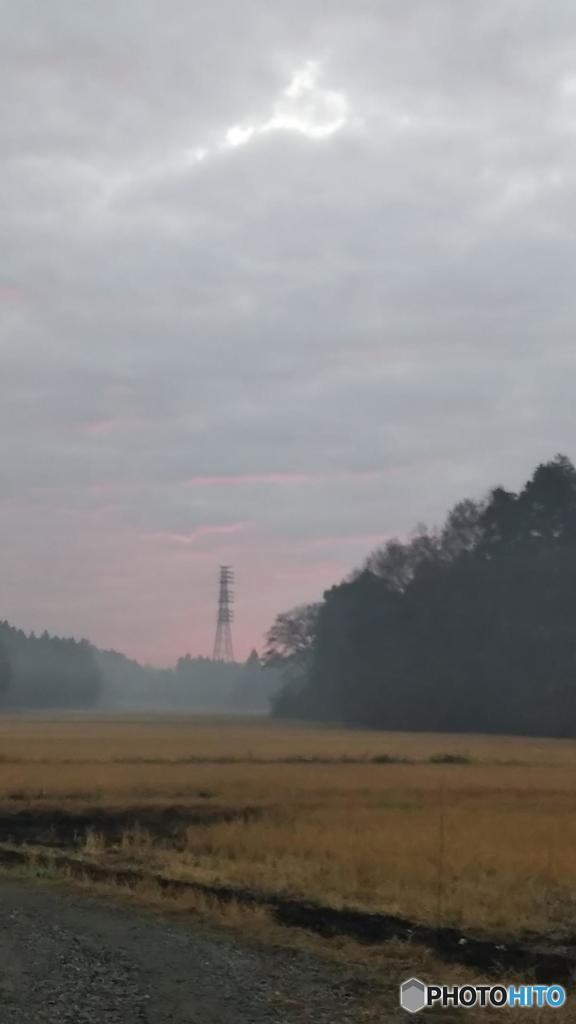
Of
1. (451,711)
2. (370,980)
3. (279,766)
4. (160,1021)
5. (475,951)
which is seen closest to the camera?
(160,1021)

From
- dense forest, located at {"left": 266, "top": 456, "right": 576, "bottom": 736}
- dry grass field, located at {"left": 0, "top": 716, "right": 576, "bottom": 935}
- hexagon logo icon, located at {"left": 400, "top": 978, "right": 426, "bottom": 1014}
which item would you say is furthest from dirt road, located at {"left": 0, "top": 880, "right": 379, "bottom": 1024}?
dense forest, located at {"left": 266, "top": 456, "right": 576, "bottom": 736}

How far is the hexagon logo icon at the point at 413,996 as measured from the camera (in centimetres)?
940

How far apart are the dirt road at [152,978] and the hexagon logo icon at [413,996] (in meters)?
0.37

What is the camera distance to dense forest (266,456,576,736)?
285 ft

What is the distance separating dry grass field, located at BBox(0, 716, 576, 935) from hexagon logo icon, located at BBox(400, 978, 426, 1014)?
330 centimetres

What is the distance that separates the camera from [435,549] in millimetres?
116250

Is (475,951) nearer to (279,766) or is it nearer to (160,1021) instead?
(160,1021)

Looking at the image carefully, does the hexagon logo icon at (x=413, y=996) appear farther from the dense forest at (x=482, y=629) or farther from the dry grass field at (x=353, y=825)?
the dense forest at (x=482, y=629)

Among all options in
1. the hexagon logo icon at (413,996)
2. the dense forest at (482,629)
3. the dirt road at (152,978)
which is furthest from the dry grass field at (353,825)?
the dense forest at (482,629)

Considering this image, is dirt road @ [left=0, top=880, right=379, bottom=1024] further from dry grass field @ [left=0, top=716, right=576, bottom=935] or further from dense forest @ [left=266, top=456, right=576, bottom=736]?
dense forest @ [left=266, top=456, right=576, bottom=736]

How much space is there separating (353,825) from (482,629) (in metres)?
71.9

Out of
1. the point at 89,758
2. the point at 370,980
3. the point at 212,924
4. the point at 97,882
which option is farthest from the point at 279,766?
the point at 370,980

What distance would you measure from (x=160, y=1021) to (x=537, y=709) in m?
80.5

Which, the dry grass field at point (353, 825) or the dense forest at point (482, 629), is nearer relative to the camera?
the dry grass field at point (353, 825)
